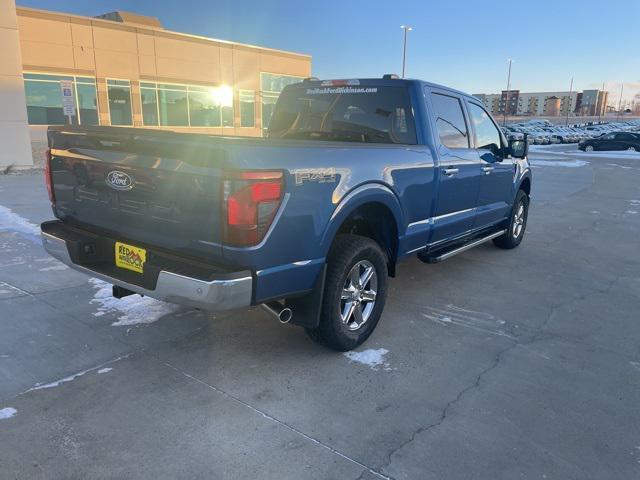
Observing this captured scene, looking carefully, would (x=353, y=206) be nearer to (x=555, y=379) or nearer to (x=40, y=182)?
(x=555, y=379)

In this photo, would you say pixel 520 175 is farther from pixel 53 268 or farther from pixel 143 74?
pixel 143 74

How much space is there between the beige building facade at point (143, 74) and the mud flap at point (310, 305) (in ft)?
77.2

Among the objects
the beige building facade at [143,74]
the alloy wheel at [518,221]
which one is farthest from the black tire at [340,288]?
the beige building facade at [143,74]

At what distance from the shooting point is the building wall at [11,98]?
1352cm

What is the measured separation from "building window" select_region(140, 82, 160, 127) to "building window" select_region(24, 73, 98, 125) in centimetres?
259

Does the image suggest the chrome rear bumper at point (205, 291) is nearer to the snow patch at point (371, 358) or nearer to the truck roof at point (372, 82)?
the snow patch at point (371, 358)

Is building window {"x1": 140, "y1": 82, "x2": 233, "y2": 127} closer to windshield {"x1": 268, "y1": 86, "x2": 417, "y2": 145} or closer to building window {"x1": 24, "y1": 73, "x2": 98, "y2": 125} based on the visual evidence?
building window {"x1": 24, "y1": 73, "x2": 98, "y2": 125}

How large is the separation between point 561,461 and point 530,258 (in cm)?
442

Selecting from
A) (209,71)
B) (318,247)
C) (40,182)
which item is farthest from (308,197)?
(209,71)

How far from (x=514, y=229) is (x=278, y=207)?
5048 mm

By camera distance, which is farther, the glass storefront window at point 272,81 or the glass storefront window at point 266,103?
the glass storefront window at point 266,103

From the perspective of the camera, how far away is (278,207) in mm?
2896

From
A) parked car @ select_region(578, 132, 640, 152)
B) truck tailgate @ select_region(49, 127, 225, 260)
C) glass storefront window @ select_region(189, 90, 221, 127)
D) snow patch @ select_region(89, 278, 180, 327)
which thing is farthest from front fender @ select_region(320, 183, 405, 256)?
parked car @ select_region(578, 132, 640, 152)

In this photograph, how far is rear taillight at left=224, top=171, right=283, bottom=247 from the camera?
2.72 meters
